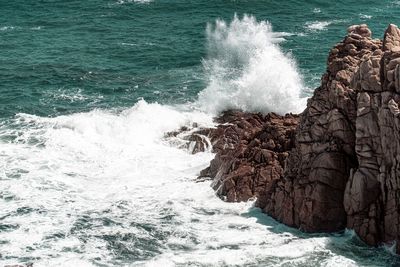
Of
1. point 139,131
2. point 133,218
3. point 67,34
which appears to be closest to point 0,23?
point 67,34

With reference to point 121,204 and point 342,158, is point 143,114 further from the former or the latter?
point 342,158

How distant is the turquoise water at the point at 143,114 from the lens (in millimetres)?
45250

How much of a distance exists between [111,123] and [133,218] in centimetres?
1787

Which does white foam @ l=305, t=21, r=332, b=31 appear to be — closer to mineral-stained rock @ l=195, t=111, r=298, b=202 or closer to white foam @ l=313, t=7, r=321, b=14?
white foam @ l=313, t=7, r=321, b=14

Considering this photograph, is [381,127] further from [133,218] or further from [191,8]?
[191,8]

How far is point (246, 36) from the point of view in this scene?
90.2 m

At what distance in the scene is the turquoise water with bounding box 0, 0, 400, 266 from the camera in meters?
45.2

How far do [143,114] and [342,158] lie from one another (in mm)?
26544

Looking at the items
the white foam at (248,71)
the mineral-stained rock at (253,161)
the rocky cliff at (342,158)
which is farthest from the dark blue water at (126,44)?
the rocky cliff at (342,158)

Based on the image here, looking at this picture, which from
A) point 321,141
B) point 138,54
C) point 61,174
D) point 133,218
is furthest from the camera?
point 138,54

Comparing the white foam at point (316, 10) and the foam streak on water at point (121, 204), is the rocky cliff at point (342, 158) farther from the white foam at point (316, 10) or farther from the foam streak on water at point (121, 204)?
the white foam at point (316, 10)

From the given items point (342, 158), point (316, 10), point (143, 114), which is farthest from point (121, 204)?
point (316, 10)

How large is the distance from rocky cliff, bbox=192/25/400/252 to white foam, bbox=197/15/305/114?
15858mm

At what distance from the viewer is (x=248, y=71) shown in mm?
76750
